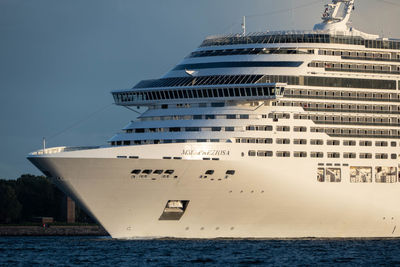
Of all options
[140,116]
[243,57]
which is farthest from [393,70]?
[140,116]

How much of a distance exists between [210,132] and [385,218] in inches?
580

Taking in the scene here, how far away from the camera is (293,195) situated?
7556cm

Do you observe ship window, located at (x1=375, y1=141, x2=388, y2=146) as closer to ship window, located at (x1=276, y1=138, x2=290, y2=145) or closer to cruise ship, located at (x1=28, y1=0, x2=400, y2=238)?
cruise ship, located at (x1=28, y1=0, x2=400, y2=238)

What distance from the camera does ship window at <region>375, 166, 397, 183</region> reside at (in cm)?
7975

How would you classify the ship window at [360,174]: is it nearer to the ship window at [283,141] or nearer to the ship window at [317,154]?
the ship window at [317,154]

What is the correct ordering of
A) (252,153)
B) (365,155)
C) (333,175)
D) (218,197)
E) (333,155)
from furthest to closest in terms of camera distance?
1. (365,155)
2. (333,155)
3. (333,175)
4. (252,153)
5. (218,197)

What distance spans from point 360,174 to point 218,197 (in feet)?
36.6

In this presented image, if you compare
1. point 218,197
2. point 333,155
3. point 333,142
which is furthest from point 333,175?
point 218,197

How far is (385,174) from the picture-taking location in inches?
3155

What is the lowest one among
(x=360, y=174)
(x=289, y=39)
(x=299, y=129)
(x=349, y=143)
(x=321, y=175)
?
(x=321, y=175)

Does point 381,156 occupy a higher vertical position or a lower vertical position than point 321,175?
higher

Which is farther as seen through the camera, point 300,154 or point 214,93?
point 300,154

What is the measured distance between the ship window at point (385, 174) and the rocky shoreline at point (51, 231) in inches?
1501

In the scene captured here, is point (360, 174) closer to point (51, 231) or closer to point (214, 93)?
point (214, 93)
